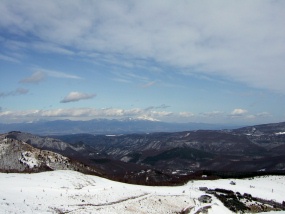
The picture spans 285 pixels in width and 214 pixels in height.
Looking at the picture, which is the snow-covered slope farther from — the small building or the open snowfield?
the small building

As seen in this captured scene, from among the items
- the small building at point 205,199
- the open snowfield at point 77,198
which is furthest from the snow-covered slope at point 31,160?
the small building at point 205,199

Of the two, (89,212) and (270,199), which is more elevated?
(89,212)

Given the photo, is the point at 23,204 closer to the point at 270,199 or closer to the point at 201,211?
the point at 201,211

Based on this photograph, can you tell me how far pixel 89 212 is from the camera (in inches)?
1492

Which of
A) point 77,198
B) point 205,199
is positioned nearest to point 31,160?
point 77,198

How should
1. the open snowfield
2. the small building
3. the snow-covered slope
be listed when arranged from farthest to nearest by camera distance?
the snow-covered slope < the small building < the open snowfield

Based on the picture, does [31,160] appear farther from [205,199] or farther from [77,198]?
[205,199]

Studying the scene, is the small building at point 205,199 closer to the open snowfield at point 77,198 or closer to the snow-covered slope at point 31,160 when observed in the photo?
the open snowfield at point 77,198

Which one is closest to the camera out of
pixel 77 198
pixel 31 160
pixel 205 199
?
pixel 77 198

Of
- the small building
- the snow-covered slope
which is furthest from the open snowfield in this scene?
the snow-covered slope

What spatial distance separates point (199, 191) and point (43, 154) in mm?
72306

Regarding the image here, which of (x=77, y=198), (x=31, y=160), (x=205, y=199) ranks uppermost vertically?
(x=77, y=198)

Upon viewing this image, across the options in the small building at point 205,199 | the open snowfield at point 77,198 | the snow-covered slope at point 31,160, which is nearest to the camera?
the open snowfield at point 77,198

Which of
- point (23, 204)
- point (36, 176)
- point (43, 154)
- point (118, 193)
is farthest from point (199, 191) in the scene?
point (43, 154)
